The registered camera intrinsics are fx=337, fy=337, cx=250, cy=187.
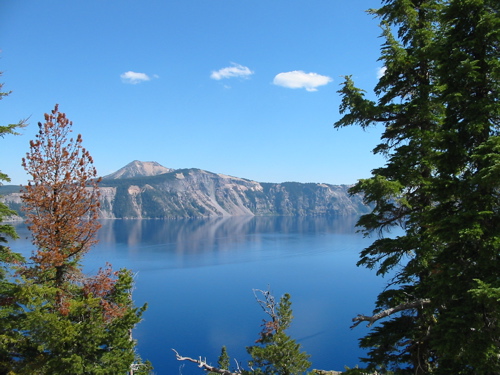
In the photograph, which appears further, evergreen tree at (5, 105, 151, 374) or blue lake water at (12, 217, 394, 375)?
blue lake water at (12, 217, 394, 375)

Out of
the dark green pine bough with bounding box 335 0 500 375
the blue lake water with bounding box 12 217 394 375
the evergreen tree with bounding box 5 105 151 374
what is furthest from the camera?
the blue lake water with bounding box 12 217 394 375

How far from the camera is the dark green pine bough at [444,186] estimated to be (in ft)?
22.1

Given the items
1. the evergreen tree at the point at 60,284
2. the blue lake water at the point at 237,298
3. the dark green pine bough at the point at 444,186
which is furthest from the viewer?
the blue lake water at the point at 237,298

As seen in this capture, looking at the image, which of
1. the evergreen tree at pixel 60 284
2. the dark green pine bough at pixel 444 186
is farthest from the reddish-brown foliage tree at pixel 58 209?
the dark green pine bough at pixel 444 186

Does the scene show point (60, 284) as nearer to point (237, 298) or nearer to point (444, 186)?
point (444, 186)

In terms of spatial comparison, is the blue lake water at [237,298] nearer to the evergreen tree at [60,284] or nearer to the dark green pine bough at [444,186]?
the evergreen tree at [60,284]

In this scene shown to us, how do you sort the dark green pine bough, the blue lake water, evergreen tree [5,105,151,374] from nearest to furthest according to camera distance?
the dark green pine bough → evergreen tree [5,105,151,374] → the blue lake water

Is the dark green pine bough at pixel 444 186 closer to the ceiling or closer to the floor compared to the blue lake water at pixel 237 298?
closer to the ceiling

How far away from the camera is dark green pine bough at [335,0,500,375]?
6.74m

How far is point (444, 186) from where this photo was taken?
7.71 m

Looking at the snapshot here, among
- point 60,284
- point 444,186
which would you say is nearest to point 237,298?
point 60,284

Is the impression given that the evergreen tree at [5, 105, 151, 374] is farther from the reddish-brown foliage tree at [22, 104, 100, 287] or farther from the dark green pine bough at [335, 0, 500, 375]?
the dark green pine bough at [335, 0, 500, 375]

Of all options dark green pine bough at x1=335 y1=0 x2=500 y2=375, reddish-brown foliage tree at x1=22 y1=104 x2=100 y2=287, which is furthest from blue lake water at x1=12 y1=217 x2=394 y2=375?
dark green pine bough at x1=335 y1=0 x2=500 y2=375

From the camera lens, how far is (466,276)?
709cm
